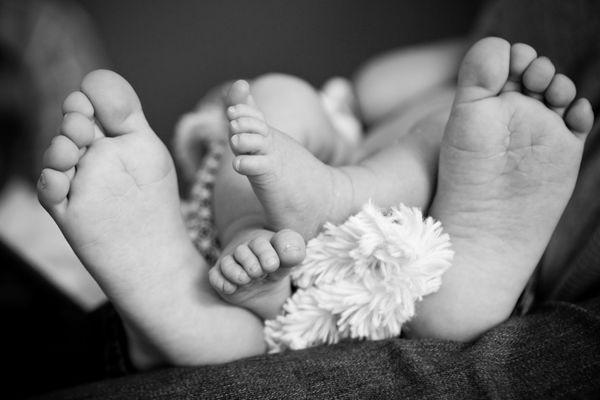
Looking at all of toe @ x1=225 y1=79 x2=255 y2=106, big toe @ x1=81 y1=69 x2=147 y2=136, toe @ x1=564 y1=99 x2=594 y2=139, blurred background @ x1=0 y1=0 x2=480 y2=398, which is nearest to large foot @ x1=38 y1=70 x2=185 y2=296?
big toe @ x1=81 y1=69 x2=147 y2=136

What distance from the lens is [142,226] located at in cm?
56

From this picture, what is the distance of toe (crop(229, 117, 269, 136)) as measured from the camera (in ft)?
1.56

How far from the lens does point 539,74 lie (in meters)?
0.53

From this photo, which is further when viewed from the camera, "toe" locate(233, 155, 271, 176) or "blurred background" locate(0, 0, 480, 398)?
"blurred background" locate(0, 0, 480, 398)

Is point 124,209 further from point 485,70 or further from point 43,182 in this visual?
point 485,70

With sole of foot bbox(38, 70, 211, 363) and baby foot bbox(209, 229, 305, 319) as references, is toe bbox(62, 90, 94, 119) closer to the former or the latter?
sole of foot bbox(38, 70, 211, 363)

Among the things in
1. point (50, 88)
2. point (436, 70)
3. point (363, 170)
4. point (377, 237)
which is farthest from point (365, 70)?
point (50, 88)

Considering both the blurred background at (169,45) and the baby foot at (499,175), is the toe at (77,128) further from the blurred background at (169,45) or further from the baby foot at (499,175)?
the blurred background at (169,45)

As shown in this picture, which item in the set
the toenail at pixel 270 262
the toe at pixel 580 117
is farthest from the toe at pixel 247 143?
the toe at pixel 580 117

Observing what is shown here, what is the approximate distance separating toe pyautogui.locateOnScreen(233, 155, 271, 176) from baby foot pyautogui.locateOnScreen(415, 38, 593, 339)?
21 cm

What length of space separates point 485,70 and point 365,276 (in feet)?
0.82

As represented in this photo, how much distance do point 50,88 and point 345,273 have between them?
3.76 ft

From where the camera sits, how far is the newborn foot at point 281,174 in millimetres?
477

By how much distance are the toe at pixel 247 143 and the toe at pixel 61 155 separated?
16cm
